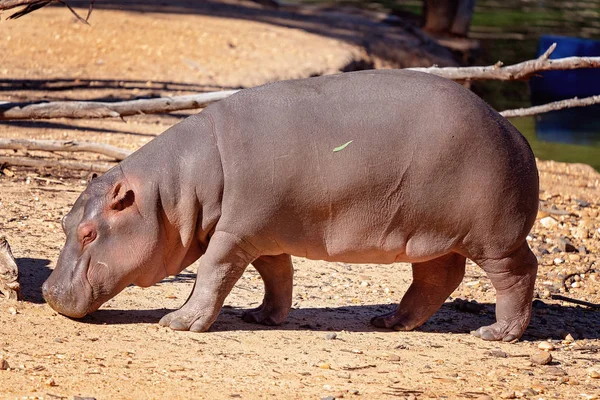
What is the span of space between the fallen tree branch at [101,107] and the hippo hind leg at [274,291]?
7.89ft

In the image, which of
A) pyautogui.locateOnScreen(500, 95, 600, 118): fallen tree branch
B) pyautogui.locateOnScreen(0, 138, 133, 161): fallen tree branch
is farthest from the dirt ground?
pyautogui.locateOnScreen(500, 95, 600, 118): fallen tree branch

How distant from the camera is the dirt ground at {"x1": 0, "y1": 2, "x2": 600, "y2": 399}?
4758 mm

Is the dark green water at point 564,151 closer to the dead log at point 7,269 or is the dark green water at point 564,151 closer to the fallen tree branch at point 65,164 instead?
the fallen tree branch at point 65,164

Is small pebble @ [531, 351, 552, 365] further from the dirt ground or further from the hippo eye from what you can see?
the hippo eye

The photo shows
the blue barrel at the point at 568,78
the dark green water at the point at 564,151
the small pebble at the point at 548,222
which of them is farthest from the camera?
the blue barrel at the point at 568,78

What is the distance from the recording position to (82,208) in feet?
18.0

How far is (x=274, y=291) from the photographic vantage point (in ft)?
19.4

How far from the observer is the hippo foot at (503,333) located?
237 inches

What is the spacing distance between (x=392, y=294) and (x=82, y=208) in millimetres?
2483

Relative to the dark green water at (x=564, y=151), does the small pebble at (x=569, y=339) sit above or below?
above

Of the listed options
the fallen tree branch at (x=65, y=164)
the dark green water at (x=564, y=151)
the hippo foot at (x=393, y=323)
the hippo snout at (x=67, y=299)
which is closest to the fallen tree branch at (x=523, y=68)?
the hippo foot at (x=393, y=323)

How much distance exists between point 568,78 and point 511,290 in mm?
11886


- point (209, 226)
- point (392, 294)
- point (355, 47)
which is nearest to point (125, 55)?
point (355, 47)

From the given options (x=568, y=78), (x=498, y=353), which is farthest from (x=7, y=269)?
(x=568, y=78)
